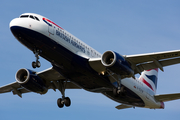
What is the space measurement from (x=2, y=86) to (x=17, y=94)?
83.0 inches

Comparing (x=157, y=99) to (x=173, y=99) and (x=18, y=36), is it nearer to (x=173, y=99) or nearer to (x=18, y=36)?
(x=173, y=99)

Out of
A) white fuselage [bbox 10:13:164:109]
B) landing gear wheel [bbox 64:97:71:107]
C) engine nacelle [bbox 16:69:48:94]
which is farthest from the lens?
landing gear wheel [bbox 64:97:71:107]

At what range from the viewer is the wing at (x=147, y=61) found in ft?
97.0

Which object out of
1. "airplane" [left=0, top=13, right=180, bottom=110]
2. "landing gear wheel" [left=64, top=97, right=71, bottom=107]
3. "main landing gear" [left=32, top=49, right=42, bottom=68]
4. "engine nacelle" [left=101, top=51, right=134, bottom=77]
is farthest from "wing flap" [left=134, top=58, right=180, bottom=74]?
"main landing gear" [left=32, top=49, right=42, bottom=68]

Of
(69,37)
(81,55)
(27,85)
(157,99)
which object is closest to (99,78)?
(81,55)

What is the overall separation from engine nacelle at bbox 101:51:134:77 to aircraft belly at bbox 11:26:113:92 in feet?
6.44

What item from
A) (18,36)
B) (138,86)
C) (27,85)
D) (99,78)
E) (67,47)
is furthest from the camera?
(138,86)

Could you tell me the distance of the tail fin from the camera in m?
42.3

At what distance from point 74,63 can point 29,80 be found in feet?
22.4

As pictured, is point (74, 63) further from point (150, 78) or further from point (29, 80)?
point (150, 78)

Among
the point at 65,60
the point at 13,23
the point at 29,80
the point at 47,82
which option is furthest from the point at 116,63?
the point at 47,82

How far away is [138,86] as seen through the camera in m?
37.3

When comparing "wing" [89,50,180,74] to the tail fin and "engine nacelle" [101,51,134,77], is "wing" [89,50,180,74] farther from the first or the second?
the tail fin

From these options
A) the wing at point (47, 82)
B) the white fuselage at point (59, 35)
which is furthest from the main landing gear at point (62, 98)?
the white fuselage at point (59, 35)
